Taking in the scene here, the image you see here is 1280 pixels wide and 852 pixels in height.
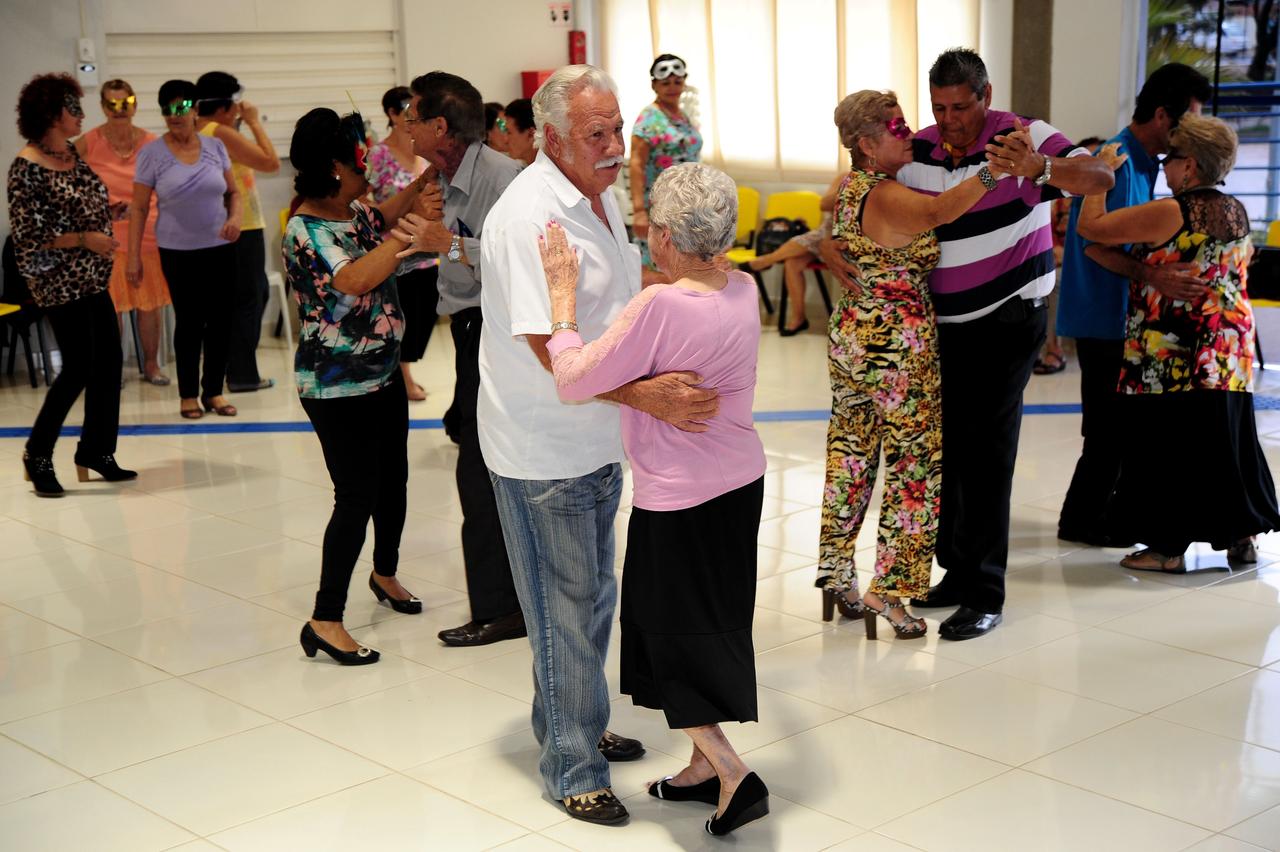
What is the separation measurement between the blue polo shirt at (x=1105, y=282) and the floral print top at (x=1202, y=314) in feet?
0.84

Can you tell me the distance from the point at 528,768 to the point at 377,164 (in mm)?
4984

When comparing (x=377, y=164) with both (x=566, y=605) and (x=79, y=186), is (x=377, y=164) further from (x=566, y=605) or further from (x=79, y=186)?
(x=566, y=605)

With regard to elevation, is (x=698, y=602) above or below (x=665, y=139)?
below

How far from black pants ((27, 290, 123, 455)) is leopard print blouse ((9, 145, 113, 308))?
9 centimetres

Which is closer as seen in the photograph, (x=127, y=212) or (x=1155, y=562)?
(x=1155, y=562)

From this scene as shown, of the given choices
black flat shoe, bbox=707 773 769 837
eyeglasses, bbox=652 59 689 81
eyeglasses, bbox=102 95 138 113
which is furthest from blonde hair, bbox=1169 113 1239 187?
eyeglasses, bbox=102 95 138 113

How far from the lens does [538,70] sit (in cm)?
1175

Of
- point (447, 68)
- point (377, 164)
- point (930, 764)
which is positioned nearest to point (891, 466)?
point (930, 764)

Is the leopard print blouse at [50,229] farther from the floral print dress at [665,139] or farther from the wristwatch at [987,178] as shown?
the wristwatch at [987,178]

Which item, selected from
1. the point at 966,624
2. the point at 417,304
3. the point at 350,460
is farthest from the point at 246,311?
the point at 966,624

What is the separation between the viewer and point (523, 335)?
3152 millimetres

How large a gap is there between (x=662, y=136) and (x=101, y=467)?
11.0 ft

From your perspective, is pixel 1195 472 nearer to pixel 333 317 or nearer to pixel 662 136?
pixel 333 317

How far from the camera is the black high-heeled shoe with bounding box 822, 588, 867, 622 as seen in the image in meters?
4.64
